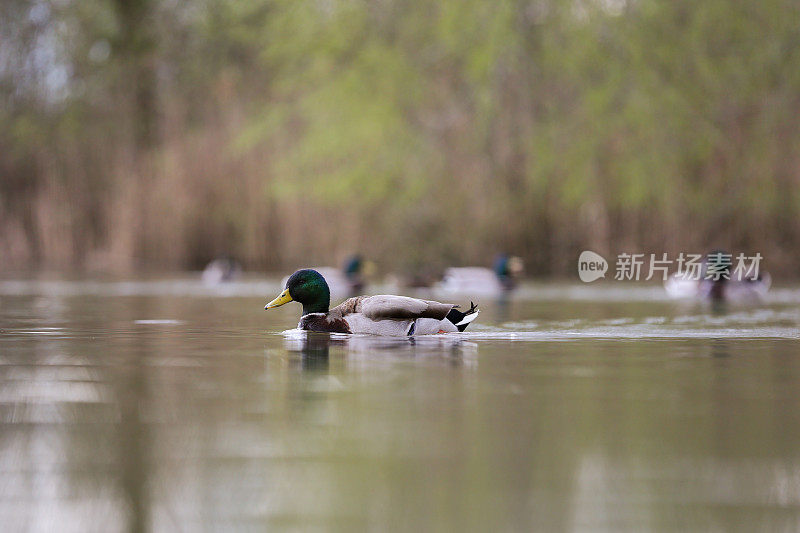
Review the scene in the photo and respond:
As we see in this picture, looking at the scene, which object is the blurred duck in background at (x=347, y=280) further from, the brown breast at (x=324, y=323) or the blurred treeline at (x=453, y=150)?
the brown breast at (x=324, y=323)

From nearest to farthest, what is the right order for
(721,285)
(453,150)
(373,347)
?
1. (373,347)
2. (721,285)
3. (453,150)

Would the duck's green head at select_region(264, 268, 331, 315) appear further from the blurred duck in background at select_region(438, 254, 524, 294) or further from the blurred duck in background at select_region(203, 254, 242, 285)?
the blurred duck in background at select_region(203, 254, 242, 285)

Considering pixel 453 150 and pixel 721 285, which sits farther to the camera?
pixel 453 150

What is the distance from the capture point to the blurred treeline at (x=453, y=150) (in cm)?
2116

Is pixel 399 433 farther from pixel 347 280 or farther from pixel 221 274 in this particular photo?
pixel 221 274

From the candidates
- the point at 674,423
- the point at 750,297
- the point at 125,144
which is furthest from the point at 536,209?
the point at 674,423

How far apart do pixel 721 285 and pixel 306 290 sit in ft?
26.5

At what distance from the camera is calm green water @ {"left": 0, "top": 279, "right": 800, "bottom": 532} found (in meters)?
3.84

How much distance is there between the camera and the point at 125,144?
28.9m

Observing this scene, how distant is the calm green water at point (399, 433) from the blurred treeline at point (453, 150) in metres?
11.3

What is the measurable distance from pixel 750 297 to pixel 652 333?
602 centimetres

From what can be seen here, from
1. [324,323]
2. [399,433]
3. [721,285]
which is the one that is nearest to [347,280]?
[721,285]

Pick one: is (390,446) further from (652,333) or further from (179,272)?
(179,272)

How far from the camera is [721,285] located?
16938 mm
